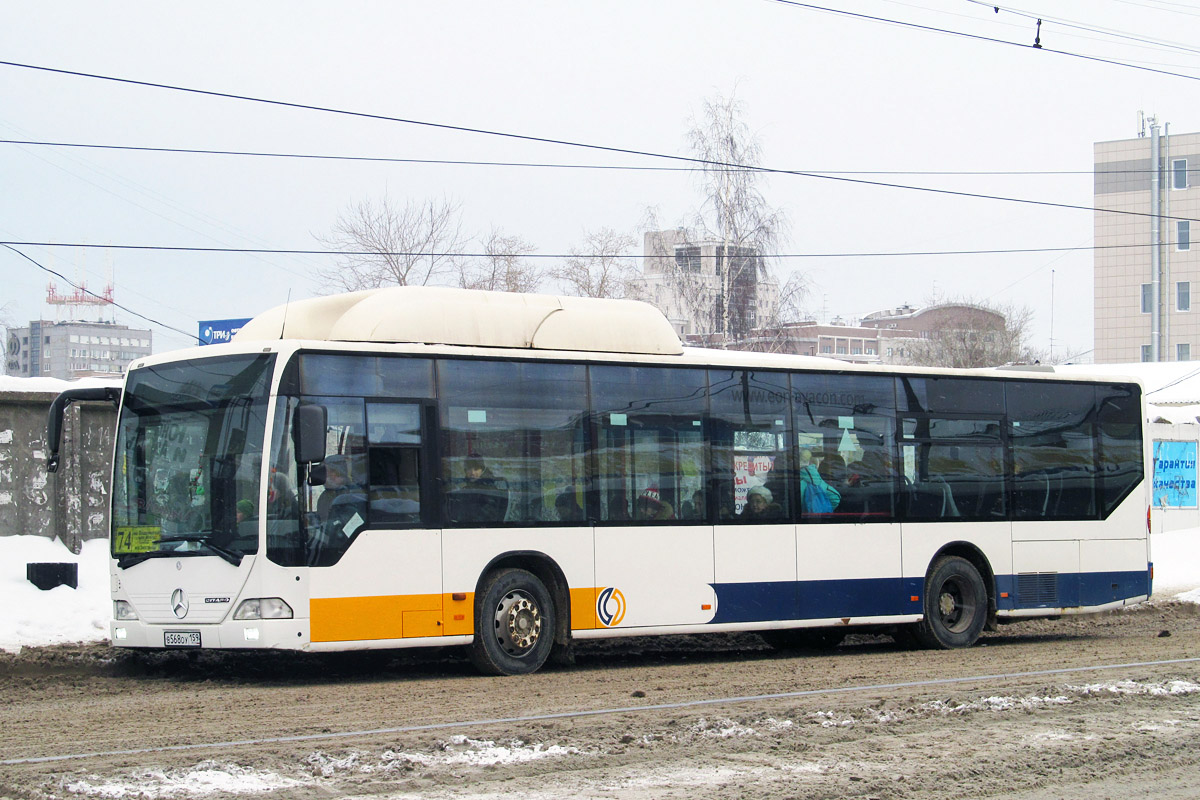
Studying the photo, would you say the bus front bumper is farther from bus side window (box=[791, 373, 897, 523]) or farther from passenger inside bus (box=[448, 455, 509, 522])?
bus side window (box=[791, 373, 897, 523])

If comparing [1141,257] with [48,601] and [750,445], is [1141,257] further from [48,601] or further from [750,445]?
[48,601]

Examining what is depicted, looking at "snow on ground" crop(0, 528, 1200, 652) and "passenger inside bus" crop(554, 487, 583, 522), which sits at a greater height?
"passenger inside bus" crop(554, 487, 583, 522)

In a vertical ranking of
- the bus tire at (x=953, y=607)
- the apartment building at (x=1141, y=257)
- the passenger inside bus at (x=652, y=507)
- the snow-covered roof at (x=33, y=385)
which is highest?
the apartment building at (x=1141, y=257)

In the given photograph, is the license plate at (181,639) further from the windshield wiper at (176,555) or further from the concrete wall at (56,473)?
the concrete wall at (56,473)

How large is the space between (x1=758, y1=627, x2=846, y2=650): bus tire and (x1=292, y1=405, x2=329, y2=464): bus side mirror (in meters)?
6.98

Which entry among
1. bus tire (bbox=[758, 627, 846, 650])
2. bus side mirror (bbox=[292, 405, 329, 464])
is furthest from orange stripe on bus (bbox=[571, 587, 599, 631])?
bus tire (bbox=[758, 627, 846, 650])

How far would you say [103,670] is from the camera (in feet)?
39.0

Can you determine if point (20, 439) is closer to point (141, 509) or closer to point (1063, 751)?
point (141, 509)

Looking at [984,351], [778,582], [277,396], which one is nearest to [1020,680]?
[778,582]

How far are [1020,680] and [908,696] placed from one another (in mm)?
1596

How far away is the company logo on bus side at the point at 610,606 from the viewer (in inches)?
476

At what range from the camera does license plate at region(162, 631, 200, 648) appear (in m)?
10.6

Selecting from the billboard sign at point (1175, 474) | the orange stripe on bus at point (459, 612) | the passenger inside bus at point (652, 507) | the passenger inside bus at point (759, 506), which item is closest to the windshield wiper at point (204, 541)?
the orange stripe on bus at point (459, 612)

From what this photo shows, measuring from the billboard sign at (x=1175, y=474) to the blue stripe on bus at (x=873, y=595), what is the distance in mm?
13602
